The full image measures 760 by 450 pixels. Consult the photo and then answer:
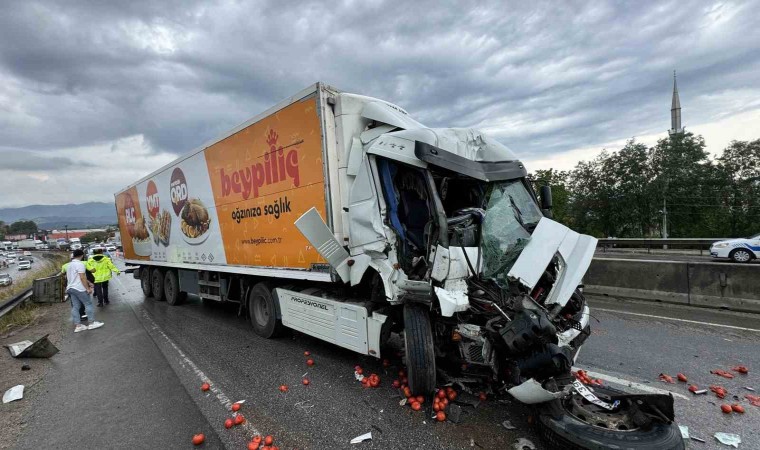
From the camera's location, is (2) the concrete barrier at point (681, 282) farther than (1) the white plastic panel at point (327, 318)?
Yes

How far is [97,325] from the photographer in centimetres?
796

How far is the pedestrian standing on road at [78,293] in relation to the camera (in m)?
7.86

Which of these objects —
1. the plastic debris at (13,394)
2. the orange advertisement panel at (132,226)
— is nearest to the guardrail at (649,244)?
the orange advertisement panel at (132,226)

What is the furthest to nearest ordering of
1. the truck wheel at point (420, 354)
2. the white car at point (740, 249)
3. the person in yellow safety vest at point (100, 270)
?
the white car at point (740, 249) < the person in yellow safety vest at point (100, 270) < the truck wheel at point (420, 354)

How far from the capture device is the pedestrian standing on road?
786 cm

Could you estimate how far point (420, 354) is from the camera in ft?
11.2

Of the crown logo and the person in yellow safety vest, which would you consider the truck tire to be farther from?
the crown logo

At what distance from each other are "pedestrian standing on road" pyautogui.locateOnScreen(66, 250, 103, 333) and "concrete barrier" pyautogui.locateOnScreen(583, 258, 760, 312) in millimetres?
11153

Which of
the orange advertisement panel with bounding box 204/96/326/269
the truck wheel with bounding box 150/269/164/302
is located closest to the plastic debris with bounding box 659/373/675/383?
the orange advertisement panel with bounding box 204/96/326/269

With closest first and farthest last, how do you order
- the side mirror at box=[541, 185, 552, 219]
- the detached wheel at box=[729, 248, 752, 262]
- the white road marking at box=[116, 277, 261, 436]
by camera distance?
the white road marking at box=[116, 277, 261, 436], the side mirror at box=[541, 185, 552, 219], the detached wheel at box=[729, 248, 752, 262]

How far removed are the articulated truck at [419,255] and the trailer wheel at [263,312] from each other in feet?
0.10

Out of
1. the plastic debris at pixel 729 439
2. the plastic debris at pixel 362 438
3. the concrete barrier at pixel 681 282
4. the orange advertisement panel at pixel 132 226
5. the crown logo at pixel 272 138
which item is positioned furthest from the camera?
the orange advertisement panel at pixel 132 226

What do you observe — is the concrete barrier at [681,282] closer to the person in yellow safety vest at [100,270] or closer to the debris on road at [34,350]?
the debris on road at [34,350]

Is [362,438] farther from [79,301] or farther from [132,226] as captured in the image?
[132,226]
